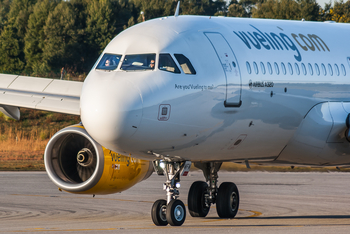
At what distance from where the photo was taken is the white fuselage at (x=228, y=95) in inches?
405

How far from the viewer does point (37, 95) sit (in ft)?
54.2

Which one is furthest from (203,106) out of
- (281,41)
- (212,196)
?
(212,196)

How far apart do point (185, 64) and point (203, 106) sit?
0.83 meters

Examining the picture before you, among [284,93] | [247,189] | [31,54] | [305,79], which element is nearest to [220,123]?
[284,93]

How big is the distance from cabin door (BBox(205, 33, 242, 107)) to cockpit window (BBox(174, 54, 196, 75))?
0.72 m

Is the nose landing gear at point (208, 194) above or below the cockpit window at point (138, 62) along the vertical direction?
below

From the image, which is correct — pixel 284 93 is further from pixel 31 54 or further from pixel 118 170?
pixel 31 54

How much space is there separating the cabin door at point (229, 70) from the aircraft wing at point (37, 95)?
427cm

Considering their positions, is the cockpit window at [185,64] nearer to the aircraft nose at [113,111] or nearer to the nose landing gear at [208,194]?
the aircraft nose at [113,111]

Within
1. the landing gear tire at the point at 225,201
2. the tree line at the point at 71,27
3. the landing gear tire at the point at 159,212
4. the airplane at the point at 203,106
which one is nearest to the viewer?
the airplane at the point at 203,106

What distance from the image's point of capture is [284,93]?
12289 mm

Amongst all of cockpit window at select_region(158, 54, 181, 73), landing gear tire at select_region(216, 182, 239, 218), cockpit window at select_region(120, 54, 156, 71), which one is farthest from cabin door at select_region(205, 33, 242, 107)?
landing gear tire at select_region(216, 182, 239, 218)

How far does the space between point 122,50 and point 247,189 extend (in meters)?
11.3

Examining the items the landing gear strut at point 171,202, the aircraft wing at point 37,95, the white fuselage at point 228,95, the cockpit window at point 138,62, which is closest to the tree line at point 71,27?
the aircraft wing at point 37,95
